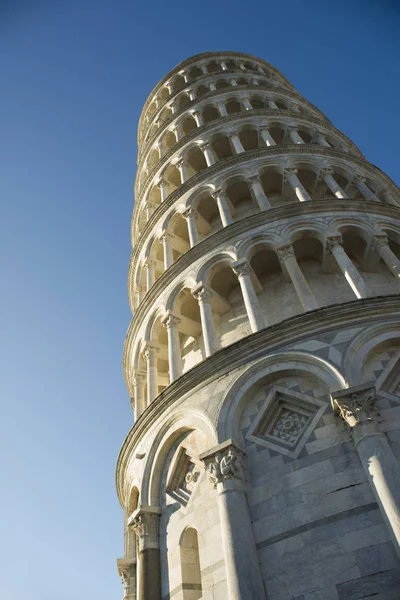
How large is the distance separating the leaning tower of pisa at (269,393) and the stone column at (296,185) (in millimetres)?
75

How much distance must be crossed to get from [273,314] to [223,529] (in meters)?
5.80

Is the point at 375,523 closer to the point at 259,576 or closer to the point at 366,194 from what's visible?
A: the point at 259,576

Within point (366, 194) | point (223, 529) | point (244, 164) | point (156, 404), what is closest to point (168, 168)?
point (244, 164)

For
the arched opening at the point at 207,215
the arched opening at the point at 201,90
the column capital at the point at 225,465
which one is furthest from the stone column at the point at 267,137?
the column capital at the point at 225,465

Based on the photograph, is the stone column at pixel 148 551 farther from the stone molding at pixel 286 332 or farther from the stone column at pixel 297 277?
the stone column at pixel 297 277

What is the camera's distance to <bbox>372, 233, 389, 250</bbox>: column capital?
536 inches

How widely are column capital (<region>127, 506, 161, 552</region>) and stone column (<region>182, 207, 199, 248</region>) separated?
818cm

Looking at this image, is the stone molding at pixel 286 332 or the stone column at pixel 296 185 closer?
the stone molding at pixel 286 332

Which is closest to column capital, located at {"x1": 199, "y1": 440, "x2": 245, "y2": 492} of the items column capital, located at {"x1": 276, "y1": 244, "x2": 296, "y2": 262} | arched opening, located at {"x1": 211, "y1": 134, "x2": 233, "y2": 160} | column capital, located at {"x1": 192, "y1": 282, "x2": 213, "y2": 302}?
column capital, located at {"x1": 192, "y1": 282, "x2": 213, "y2": 302}

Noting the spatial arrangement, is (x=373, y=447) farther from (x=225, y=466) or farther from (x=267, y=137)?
(x=267, y=137)

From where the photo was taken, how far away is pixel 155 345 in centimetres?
1494

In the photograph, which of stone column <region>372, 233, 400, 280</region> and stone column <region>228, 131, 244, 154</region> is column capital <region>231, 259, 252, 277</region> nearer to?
stone column <region>372, 233, 400, 280</region>

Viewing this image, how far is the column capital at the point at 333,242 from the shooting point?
1327cm

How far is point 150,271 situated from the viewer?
18156mm
